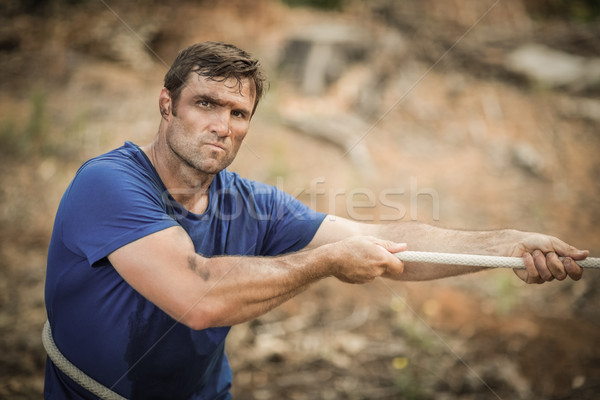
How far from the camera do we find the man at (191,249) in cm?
163

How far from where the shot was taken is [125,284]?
180cm

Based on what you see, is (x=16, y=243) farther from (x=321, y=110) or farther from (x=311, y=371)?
(x=321, y=110)

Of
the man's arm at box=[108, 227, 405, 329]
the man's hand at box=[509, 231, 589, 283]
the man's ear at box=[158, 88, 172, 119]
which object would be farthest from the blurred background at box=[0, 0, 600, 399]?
the man's ear at box=[158, 88, 172, 119]

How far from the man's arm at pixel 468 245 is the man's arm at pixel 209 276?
0.52 metres

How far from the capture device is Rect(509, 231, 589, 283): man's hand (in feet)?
6.48

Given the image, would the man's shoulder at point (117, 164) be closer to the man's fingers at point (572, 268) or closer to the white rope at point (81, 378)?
the white rope at point (81, 378)

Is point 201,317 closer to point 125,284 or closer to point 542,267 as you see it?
point 125,284

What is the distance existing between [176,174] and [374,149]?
5522 mm

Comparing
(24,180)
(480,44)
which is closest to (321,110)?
(480,44)

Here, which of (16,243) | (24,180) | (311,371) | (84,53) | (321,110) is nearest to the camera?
(311,371)

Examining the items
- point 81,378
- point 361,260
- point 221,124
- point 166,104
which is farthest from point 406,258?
point 81,378

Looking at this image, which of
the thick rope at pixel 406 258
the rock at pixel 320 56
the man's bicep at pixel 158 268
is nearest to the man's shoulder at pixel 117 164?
the man's bicep at pixel 158 268

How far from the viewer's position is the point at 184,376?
2.06 metres

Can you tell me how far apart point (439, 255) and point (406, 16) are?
8903mm
